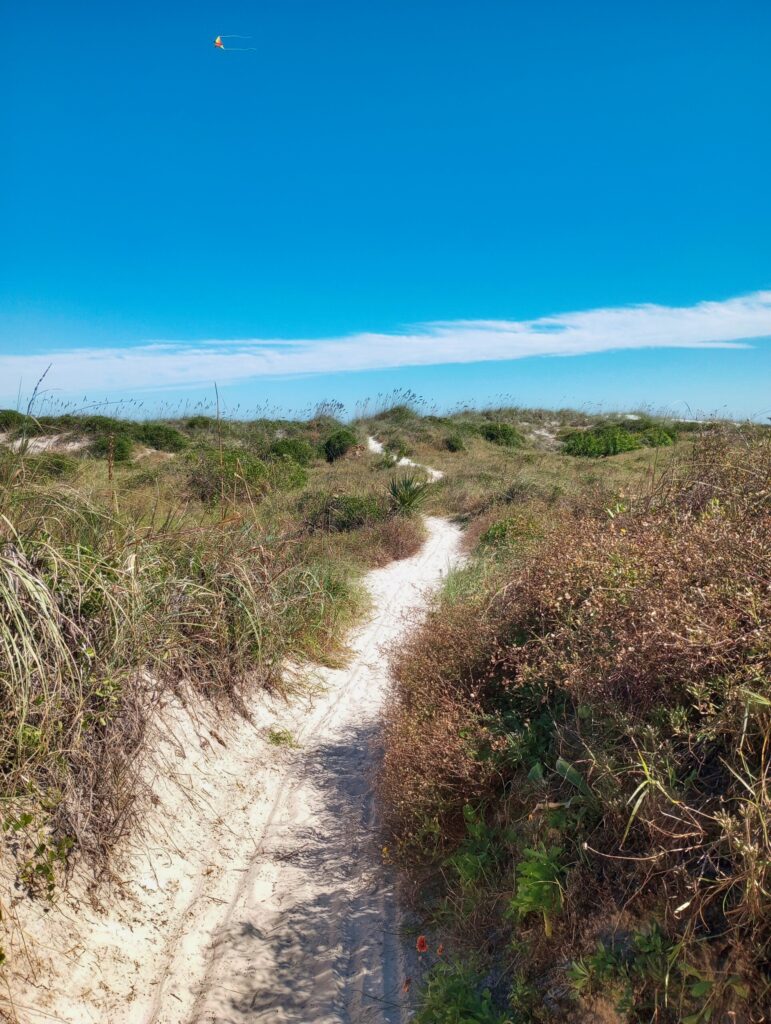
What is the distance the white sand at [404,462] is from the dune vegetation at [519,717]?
12126mm

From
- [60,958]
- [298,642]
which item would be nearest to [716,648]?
[60,958]

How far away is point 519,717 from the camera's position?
3.79 metres

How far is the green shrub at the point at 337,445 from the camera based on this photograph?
22422 mm

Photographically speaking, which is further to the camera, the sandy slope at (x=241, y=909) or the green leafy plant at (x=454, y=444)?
the green leafy plant at (x=454, y=444)

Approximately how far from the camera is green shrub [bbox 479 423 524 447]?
27.6m

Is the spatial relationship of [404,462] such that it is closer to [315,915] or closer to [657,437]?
[657,437]

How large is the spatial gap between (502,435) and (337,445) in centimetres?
873

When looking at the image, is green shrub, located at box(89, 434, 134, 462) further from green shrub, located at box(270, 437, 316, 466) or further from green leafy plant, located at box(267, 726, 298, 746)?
green leafy plant, located at box(267, 726, 298, 746)

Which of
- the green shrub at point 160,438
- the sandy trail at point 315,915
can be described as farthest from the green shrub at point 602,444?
the sandy trail at point 315,915

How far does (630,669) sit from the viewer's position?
2941mm

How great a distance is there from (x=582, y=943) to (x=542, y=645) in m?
1.53

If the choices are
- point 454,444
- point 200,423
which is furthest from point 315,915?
point 200,423

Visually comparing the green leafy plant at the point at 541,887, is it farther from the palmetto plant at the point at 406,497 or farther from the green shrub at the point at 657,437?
the green shrub at the point at 657,437

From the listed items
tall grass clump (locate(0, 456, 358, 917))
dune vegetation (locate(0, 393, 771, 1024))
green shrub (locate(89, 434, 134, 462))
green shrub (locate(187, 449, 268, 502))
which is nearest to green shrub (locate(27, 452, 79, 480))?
dune vegetation (locate(0, 393, 771, 1024))
